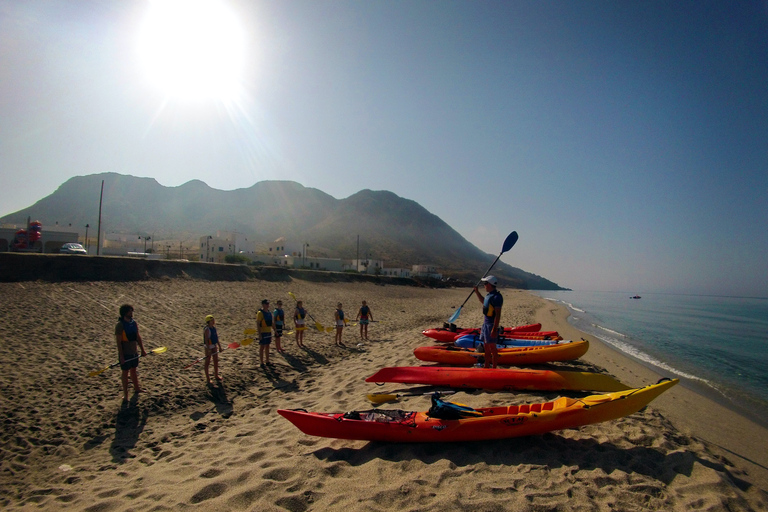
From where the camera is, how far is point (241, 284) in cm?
2262

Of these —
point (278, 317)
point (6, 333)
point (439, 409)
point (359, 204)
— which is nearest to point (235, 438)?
point (439, 409)

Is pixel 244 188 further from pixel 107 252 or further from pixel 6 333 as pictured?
pixel 6 333

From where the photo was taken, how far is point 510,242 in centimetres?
1057

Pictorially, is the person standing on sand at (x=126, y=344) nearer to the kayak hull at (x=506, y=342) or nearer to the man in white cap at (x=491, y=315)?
the man in white cap at (x=491, y=315)

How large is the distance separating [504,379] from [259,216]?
142 metres

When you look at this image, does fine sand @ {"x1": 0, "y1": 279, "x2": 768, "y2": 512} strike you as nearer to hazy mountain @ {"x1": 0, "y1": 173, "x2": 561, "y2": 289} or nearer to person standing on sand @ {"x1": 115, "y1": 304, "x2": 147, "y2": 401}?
person standing on sand @ {"x1": 115, "y1": 304, "x2": 147, "y2": 401}

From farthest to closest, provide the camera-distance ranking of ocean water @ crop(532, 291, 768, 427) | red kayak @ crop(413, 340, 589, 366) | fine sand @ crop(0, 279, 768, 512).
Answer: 1. ocean water @ crop(532, 291, 768, 427)
2. red kayak @ crop(413, 340, 589, 366)
3. fine sand @ crop(0, 279, 768, 512)

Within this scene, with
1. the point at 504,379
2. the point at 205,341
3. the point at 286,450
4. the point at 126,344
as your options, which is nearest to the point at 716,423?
the point at 504,379

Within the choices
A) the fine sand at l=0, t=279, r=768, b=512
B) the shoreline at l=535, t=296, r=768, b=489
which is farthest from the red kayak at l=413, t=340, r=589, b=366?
the shoreline at l=535, t=296, r=768, b=489

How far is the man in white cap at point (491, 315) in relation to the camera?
6.30 meters

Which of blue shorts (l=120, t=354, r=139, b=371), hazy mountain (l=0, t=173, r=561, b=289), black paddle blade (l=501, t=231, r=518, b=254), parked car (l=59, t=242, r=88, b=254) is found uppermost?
hazy mountain (l=0, t=173, r=561, b=289)

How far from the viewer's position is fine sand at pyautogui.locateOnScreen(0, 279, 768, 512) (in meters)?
3.15

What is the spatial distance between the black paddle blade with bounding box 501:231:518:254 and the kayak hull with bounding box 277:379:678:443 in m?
6.27

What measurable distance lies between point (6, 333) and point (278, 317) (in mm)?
6503
